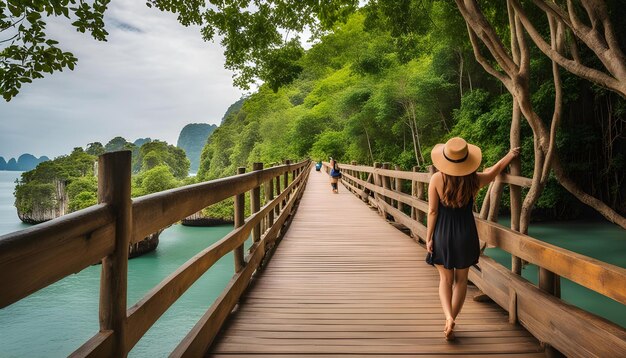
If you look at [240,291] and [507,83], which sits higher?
[507,83]

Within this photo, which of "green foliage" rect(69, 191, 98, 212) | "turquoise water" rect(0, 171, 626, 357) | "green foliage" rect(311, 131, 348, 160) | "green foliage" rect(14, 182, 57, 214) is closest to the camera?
"turquoise water" rect(0, 171, 626, 357)

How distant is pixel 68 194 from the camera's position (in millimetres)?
53344

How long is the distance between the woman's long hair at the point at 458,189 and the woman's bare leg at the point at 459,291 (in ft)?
1.57

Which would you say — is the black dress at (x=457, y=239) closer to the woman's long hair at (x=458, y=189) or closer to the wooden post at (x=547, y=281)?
the woman's long hair at (x=458, y=189)

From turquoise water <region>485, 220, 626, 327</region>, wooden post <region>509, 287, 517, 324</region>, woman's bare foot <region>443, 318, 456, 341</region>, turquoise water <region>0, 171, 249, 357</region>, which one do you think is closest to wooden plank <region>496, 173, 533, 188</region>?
wooden post <region>509, 287, 517, 324</region>

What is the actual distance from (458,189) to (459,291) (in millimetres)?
726

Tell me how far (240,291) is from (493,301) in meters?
2.23

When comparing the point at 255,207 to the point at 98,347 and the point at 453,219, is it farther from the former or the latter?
the point at 98,347

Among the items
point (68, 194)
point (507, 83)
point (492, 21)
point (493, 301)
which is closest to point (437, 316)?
point (493, 301)

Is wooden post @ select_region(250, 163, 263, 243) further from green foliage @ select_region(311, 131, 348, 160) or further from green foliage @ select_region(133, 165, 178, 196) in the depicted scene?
green foliage @ select_region(133, 165, 178, 196)

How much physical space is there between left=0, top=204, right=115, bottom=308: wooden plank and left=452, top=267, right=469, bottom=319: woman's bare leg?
7.66 feet

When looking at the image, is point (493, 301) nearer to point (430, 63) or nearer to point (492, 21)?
point (492, 21)

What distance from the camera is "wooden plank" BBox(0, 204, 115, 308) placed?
3.07 feet

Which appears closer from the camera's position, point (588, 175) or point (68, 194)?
point (588, 175)
